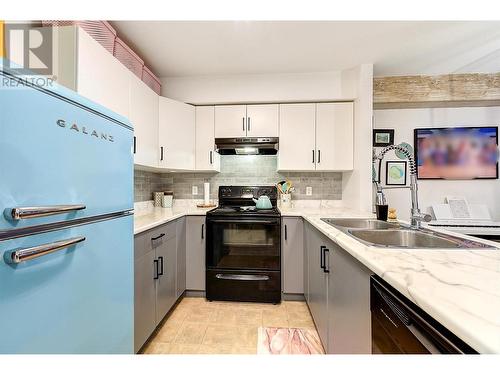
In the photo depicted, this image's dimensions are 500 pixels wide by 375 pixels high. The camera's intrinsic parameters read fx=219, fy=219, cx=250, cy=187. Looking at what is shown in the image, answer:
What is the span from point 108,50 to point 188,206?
1.81m

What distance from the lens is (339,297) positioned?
1228 mm

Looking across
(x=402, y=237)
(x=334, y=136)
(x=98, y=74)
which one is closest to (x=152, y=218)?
(x=98, y=74)

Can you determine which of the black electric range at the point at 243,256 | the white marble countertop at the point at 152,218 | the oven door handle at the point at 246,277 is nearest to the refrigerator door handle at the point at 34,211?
the white marble countertop at the point at 152,218

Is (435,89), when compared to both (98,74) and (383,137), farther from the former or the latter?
(98,74)

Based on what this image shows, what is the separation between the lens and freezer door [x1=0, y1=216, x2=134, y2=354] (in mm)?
582

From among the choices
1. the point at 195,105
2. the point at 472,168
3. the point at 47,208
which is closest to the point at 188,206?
the point at 195,105

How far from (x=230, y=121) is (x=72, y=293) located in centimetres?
220

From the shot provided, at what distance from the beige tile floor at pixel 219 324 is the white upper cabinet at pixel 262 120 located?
185 cm

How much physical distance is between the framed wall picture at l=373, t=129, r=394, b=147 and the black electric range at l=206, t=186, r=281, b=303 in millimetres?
1643

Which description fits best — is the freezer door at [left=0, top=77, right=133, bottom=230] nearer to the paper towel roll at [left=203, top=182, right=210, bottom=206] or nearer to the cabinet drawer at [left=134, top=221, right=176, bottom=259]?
the cabinet drawer at [left=134, top=221, right=176, bottom=259]

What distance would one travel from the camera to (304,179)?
2.81 metres

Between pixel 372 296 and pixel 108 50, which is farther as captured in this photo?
pixel 108 50
